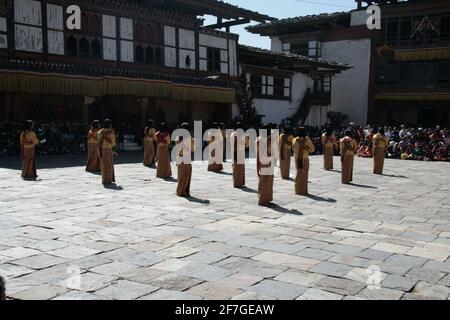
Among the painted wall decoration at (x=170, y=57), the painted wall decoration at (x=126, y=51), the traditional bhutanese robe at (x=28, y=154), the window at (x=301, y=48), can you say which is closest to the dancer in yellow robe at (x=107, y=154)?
the traditional bhutanese robe at (x=28, y=154)

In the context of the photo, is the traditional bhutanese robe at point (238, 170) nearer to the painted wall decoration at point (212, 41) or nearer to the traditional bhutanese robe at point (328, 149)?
the traditional bhutanese robe at point (328, 149)

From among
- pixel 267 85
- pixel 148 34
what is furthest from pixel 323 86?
pixel 148 34

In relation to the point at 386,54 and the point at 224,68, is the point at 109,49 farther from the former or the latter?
the point at 386,54

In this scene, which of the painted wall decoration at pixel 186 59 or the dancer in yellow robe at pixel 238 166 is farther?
the painted wall decoration at pixel 186 59

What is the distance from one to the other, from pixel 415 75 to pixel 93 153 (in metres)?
26.4

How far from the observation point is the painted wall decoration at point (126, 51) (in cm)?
2178

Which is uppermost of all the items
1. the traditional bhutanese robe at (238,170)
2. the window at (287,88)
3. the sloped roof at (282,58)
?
the sloped roof at (282,58)

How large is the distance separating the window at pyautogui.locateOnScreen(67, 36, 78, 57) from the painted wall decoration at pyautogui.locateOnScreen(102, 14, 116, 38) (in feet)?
4.66

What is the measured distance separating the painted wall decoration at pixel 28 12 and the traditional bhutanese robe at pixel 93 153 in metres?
7.43

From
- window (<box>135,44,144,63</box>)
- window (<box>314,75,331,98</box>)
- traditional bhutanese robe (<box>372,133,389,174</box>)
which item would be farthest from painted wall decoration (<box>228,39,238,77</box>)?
traditional bhutanese robe (<box>372,133,389,174</box>)

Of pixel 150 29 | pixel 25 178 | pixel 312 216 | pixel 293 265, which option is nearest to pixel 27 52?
pixel 150 29

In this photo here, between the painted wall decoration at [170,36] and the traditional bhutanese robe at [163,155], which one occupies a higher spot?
the painted wall decoration at [170,36]

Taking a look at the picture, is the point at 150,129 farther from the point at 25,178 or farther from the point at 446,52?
the point at 446,52
